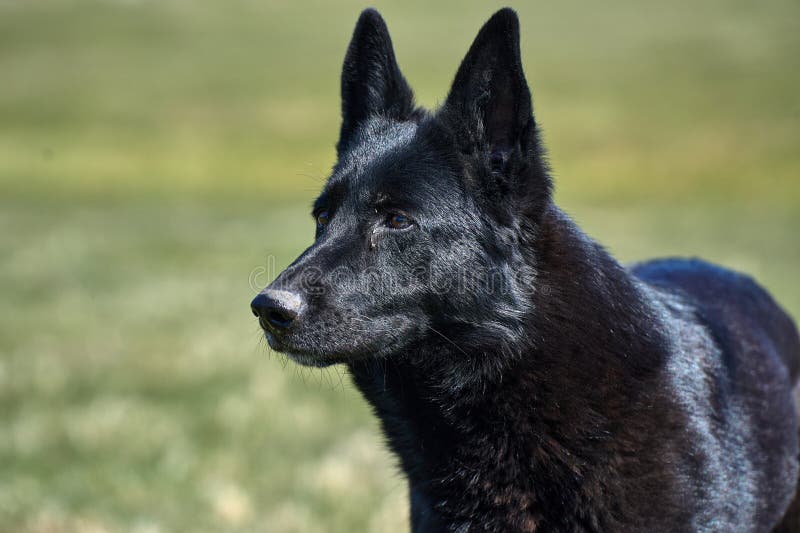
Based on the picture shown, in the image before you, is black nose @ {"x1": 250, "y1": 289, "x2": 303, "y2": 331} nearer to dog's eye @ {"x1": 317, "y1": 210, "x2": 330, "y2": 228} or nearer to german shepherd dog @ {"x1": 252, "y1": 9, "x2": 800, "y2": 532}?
german shepherd dog @ {"x1": 252, "y1": 9, "x2": 800, "y2": 532}

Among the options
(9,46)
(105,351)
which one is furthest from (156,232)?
(9,46)

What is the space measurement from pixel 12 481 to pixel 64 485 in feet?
0.96

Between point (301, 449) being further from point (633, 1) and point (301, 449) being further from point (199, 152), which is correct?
point (633, 1)

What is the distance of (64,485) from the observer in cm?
490

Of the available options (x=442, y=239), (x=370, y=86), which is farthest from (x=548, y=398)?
(x=370, y=86)

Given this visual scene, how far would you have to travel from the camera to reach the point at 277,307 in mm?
2832

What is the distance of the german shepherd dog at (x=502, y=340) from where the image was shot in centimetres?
293

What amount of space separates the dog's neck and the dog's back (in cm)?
20

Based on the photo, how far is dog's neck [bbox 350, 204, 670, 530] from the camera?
2945 millimetres

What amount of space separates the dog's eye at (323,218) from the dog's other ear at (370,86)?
1.29ft

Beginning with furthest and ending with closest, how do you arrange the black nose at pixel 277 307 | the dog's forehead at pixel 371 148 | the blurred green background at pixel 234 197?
the blurred green background at pixel 234 197 → the dog's forehead at pixel 371 148 → the black nose at pixel 277 307

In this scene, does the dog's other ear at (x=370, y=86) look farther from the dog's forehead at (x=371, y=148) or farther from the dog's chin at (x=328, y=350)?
the dog's chin at (x=328, y=350)

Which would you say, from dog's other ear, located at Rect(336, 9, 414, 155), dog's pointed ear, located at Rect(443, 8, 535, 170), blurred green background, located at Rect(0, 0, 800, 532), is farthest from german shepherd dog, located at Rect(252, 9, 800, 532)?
blurred green background, located at Rect(0, 0, 800, 532)

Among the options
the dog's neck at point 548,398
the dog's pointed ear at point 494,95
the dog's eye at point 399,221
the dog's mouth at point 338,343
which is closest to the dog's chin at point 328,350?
the dog's mouth at point 338,343
